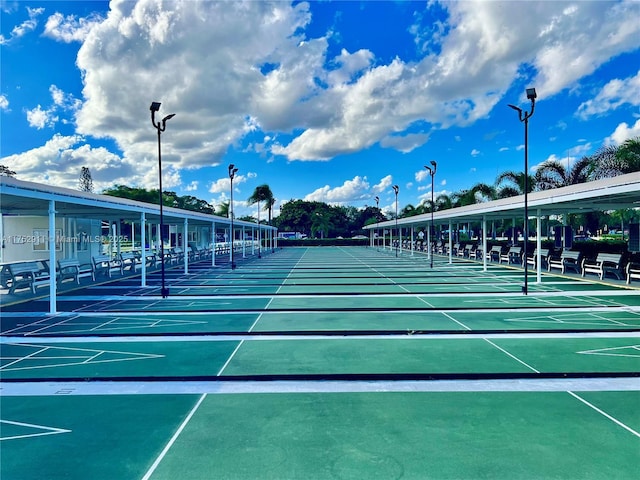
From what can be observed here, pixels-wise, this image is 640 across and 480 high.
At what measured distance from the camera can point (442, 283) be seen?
17.1 meters

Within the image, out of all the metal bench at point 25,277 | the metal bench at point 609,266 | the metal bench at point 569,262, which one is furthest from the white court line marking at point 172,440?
the metal bench at point 569,262

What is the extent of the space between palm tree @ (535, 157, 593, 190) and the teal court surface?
18.1 metres

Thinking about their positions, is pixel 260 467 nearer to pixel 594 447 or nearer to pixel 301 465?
pixel 301 465

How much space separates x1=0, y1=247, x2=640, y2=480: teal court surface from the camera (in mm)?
4051

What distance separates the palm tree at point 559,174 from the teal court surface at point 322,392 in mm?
18082

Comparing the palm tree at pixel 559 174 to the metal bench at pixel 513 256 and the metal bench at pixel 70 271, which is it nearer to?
the metal bench at pixel 513 256

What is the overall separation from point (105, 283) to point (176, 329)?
968 cm

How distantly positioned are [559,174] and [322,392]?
28.8 meters

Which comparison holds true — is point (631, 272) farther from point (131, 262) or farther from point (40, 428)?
point (131, 262)

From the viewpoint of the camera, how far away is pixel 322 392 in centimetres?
576

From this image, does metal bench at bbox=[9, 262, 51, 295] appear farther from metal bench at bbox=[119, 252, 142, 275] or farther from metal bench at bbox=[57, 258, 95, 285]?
metal bench at bbox=[119, 252, 142, 275]

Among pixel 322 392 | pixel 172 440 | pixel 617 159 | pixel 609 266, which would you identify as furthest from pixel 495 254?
pixel 172 440

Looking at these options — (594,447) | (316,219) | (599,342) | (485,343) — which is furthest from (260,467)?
(316,219)

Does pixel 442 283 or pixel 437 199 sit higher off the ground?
pixel 437 199
